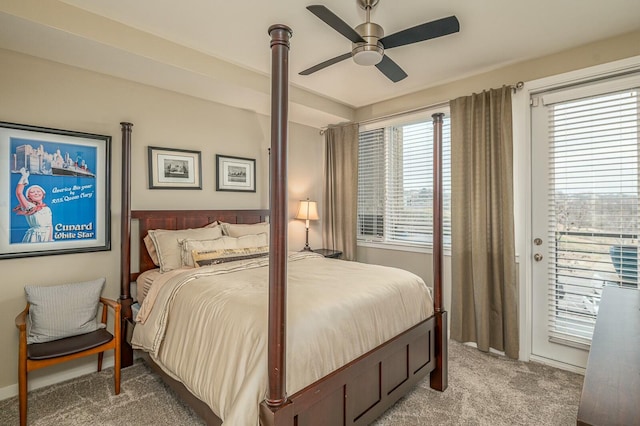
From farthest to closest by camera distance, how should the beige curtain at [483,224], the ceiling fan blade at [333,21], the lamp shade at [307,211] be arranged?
the lamp shade at [307,211] → the beige curtain at [483,224] → the ceiling fan blade at [333,21]

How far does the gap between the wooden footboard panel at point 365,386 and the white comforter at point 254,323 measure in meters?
0.05

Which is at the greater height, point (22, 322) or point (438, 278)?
point (438, 278)

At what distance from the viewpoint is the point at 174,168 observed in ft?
10.7

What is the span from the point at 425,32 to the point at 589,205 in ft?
6.62

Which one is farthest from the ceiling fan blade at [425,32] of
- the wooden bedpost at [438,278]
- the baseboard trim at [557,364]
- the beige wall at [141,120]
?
the baseboard trim at [557,364]

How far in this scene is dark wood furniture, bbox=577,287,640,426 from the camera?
0.85 meters

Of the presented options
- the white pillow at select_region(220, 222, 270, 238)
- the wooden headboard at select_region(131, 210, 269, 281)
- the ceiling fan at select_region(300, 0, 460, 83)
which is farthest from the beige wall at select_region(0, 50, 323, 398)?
the ceiling fan at select_region(300, 0, 460, 83)

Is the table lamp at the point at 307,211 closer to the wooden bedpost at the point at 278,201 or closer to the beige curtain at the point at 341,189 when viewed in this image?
the beige curtain at the point at 341,189

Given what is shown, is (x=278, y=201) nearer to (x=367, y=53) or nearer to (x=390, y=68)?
(x=367, y=53)

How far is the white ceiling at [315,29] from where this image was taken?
2201mm

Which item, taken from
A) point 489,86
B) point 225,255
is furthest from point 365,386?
point 489,86

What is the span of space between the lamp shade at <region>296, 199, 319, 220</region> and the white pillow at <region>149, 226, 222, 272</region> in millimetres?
1451

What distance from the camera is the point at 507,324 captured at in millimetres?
2990

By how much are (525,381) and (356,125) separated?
3216mm
